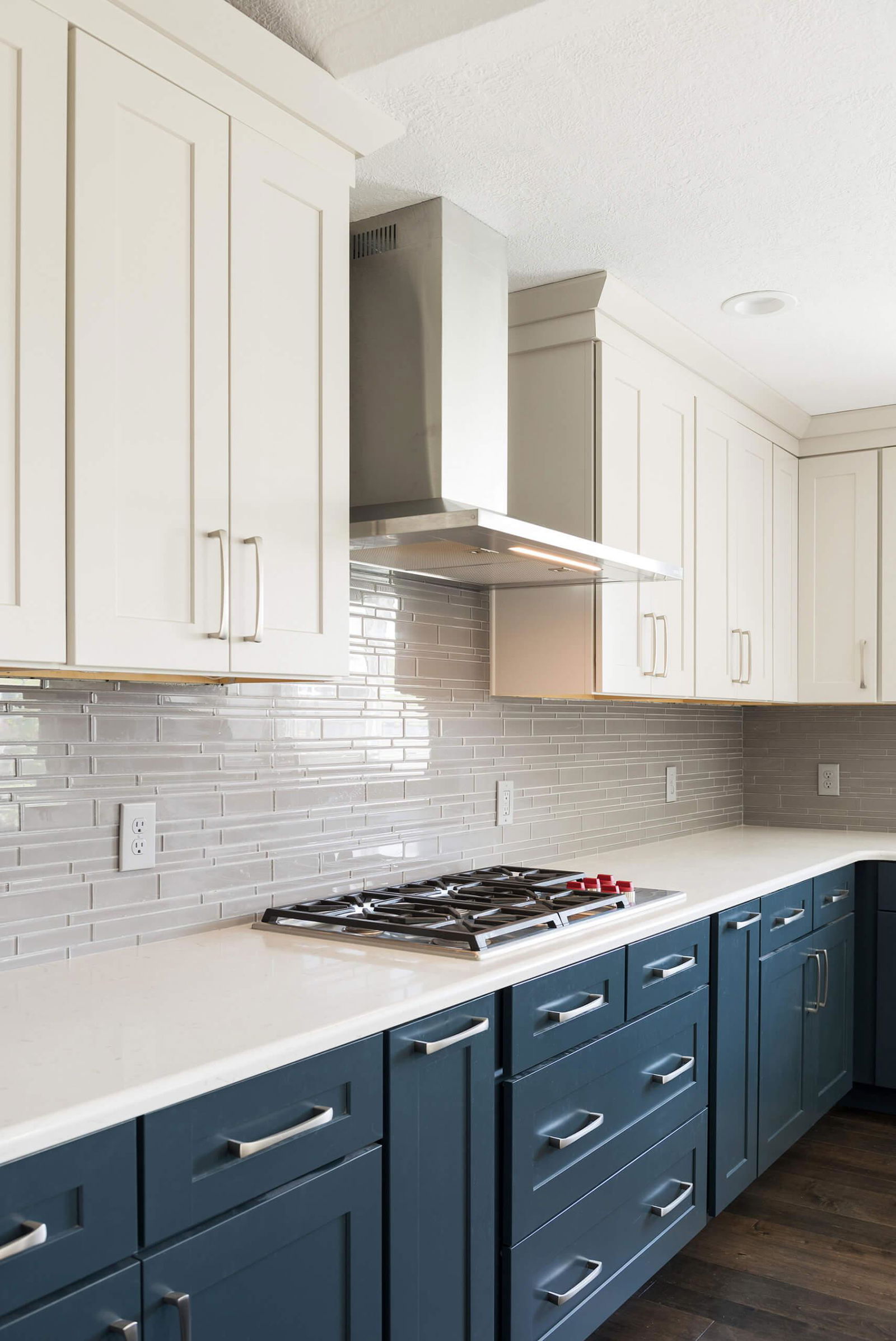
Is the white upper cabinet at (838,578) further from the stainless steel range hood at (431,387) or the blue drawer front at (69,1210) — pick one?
the blue drawer front at (69,1210)

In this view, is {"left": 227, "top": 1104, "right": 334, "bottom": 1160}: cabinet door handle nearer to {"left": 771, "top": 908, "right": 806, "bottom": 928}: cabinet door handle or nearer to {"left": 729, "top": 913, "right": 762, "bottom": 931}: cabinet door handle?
{"left": 729, "top": 913, "right": 762, "bottom": 931}: cabinet door handle

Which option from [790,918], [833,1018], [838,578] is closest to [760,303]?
[838,578]

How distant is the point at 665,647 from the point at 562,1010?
132cm

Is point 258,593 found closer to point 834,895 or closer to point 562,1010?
point 562,1010

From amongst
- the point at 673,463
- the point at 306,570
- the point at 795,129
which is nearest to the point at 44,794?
the point at 306,570

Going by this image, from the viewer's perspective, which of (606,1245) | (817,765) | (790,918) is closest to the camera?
(606,1245)

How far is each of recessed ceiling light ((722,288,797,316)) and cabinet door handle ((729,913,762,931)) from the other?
161 cm

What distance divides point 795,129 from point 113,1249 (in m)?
2.12

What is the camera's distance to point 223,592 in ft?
5.57

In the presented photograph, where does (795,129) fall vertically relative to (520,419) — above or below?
above

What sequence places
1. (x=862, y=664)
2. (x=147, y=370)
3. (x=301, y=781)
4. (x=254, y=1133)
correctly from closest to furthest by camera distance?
(x=254, y=1133), (x=147, y=370), (x=301, y=781), (x=862, y=664)

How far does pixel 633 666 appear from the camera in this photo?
9.70 feet

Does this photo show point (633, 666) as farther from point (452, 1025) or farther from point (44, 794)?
point (44, 794)

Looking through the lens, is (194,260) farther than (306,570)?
No
